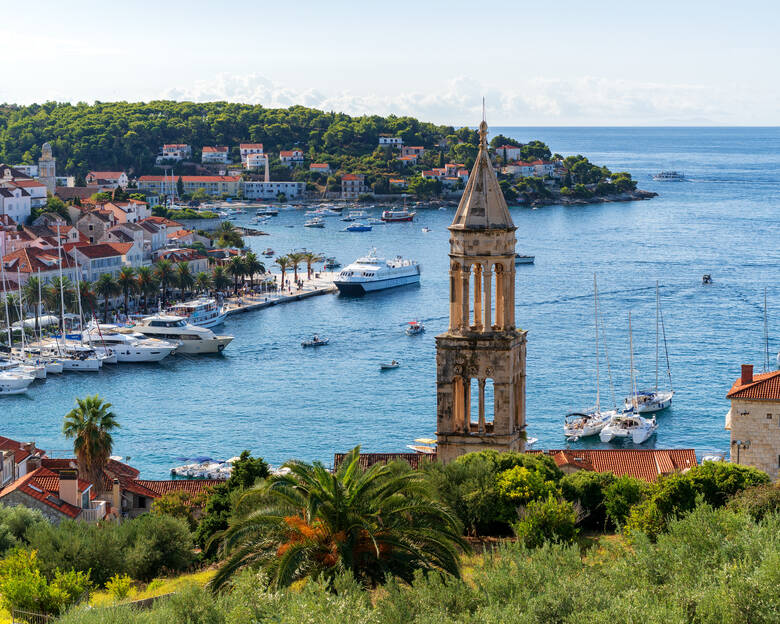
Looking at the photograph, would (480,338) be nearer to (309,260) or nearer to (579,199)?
(309,260)

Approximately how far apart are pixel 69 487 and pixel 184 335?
Answer: 45.4 metres

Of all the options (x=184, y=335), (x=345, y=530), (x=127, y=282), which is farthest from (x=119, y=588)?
(x=127, y=282)

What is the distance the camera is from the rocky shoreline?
180m

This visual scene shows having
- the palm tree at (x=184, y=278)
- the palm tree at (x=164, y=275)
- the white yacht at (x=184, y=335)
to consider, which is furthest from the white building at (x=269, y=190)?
the white yacht at (x=184, y=335)

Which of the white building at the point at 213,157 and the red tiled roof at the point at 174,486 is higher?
the white building at the point at 213,157

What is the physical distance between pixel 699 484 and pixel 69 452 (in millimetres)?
30508

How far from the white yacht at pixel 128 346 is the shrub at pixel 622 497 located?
50.3 meters

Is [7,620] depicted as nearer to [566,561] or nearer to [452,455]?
[566,561]

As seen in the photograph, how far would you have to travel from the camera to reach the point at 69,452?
46.5 metres

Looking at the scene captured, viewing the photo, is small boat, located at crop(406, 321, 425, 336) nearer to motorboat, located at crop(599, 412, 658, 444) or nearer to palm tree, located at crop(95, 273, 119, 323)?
palm tree, located at crop(95, 273, 119, 323)

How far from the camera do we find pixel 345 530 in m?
16.3

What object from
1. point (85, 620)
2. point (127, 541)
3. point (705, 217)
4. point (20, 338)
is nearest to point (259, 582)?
point (85, 620)

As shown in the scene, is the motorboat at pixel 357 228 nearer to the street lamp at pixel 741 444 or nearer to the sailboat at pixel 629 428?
the sailboat at pixel 629 428

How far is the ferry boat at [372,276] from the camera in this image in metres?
95.6
